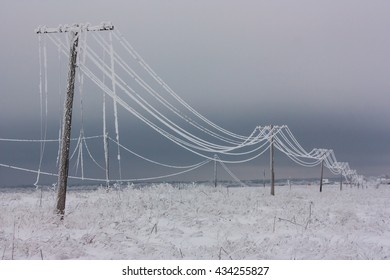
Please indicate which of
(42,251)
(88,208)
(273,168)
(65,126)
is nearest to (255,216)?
(88,208)

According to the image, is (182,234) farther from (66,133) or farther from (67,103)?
(67,103)

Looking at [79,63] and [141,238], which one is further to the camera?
[79,63]

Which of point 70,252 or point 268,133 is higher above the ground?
point 268,133

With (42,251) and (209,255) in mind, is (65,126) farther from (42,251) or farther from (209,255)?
(209,255)

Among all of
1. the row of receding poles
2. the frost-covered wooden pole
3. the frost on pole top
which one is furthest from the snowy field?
the frost on pole top

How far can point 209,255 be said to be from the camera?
30.9 ft

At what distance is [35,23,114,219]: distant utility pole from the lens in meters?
12.4

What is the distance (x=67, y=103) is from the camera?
12.7m

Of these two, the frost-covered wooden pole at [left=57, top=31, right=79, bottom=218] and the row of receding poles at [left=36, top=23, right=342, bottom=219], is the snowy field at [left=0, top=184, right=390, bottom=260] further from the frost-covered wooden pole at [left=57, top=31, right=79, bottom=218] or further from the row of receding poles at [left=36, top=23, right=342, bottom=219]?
the row of receding poles at [left=36, top=23, right=342, bottom=219]

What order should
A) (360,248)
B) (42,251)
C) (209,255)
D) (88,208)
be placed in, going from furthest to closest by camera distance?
1. (88,208)
2. (360,248)
3. (209,255)
4. (42,251)

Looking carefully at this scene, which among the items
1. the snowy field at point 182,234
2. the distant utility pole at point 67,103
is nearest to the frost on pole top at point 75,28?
the distant utility pole at point 67,103

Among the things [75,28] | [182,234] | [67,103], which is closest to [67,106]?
[67,103]
